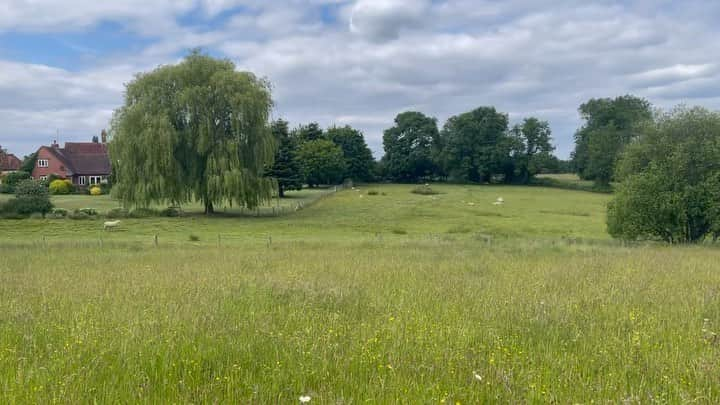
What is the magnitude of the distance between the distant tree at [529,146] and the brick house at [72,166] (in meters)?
77.3

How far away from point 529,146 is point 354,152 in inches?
1394

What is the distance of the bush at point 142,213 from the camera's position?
1692 inches

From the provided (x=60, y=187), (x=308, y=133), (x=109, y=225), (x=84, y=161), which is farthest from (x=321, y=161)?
(x=109, y=225)

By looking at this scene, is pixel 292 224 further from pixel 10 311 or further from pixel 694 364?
pixel 694 364

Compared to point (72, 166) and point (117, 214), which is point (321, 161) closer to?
point (72, 166)

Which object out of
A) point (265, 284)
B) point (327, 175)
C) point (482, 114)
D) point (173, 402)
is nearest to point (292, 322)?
point (173, 402)

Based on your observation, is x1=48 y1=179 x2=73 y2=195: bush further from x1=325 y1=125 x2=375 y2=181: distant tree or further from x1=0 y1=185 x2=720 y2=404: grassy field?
x1=0 y1=185 x2=720 y2=404: grassy field

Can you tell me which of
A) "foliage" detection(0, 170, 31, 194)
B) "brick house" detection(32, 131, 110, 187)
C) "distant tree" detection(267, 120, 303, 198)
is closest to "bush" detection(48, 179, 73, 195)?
"foliage" detection(0, 170, 31, 194)

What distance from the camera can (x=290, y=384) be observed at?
4.79 meters

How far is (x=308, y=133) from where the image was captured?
98750 millimetres

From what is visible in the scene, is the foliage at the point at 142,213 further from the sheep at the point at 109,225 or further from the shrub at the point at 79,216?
the sheep at the point at 109,225

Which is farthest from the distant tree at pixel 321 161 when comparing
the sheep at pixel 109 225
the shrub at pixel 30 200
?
the sheep at pixel 109 225

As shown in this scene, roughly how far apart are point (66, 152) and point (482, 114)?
8258cm

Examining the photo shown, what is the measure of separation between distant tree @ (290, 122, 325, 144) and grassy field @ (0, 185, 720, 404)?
8494cm
